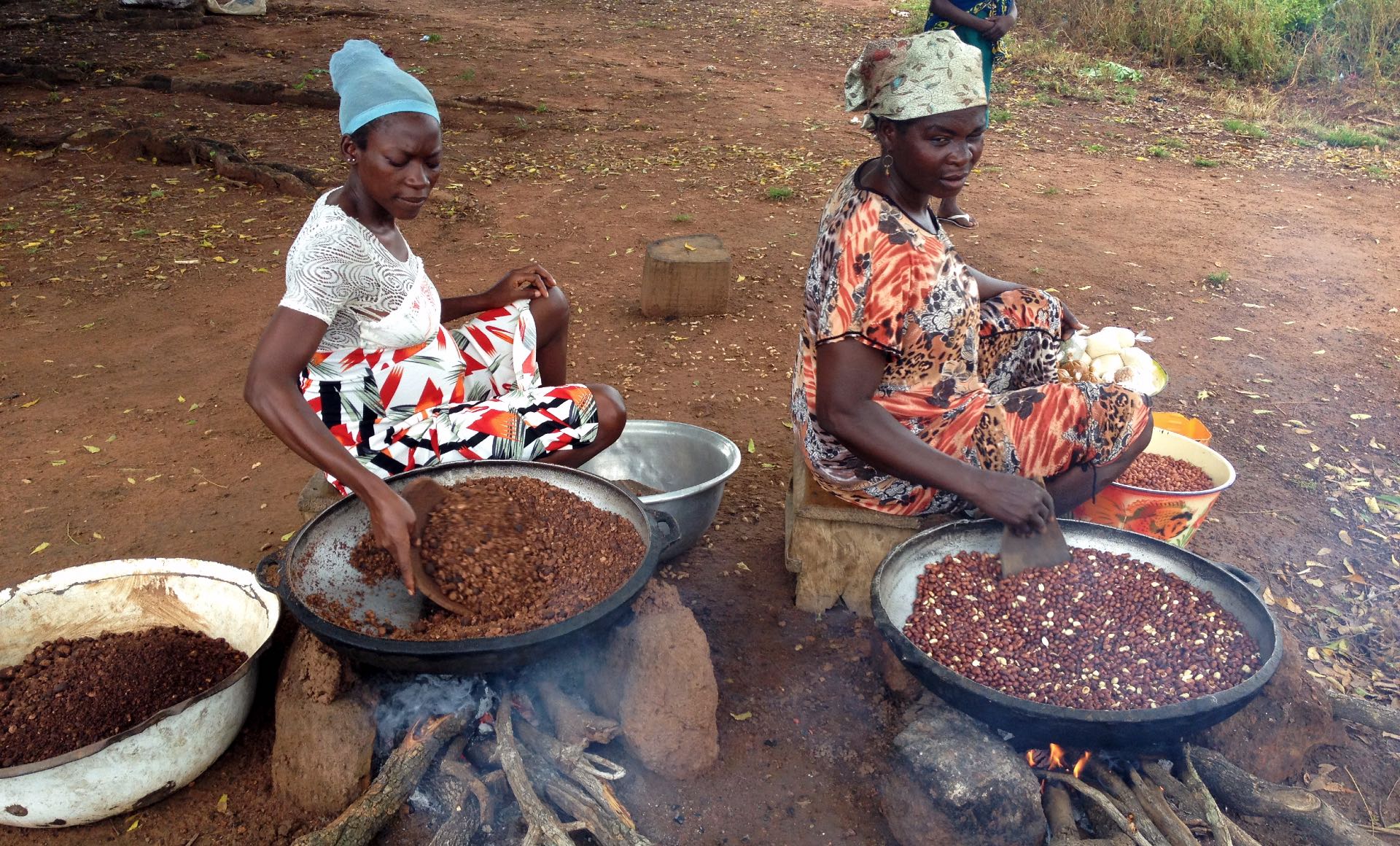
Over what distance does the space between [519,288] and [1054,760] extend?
6.48 feet

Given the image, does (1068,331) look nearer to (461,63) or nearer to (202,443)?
(202,443)

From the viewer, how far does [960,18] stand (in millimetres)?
5242

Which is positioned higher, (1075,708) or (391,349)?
(391,349)

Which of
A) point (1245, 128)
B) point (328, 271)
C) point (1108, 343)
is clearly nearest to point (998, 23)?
point (1108, 343)

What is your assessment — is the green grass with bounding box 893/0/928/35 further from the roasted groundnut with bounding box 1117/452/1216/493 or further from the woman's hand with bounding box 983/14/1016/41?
the roasted groundnut with bounding box 1117/452/1216/493

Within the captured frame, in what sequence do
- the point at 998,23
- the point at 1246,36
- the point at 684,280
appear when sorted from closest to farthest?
the point at 684,280 → the point at 998,23 → the point at 1246,36

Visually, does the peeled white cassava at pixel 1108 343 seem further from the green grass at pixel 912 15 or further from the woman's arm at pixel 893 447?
the green grass at pixel 912 15

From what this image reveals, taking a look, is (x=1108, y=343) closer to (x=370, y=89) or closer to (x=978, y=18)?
(x=370, y=89)

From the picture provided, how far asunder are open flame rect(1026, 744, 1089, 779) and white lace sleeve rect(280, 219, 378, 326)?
192 cm

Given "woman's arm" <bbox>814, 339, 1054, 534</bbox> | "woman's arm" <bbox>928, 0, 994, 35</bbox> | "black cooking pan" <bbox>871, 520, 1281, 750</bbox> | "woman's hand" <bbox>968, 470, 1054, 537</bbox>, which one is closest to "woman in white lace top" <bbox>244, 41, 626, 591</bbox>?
"woman's arm" <bbox>814, 339, 1054, 534</bbox>

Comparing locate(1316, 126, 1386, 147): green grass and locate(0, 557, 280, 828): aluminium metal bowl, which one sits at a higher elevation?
locate(1316, 126, 1386, 147): green grass

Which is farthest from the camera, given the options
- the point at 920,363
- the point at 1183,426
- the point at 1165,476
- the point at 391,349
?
the point at 1183,426

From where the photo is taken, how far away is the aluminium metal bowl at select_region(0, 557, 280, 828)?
1.97 meters

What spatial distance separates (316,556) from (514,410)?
660 millimetres
